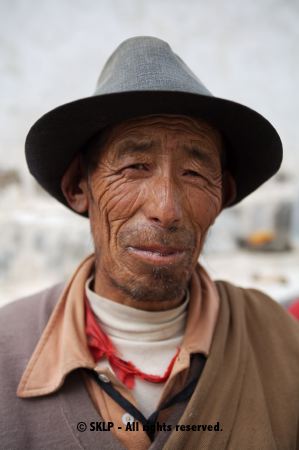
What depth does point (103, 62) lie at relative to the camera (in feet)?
21.4

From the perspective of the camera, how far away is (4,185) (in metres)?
5.06

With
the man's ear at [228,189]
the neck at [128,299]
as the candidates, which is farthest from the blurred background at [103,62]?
the neck at [128,299]

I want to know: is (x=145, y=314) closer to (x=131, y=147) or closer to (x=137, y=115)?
(x=131, y=147)

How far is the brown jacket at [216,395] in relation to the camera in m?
1.24

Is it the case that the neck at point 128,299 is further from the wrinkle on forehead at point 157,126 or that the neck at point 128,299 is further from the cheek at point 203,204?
the wrinkle on forehead at point 157,126

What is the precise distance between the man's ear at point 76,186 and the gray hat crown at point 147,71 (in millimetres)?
361

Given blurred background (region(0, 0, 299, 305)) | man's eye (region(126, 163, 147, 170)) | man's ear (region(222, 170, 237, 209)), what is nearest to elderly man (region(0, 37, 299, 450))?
man's eye (region(126, 163, 147, 170))

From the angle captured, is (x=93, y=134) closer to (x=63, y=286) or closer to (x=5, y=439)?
(x=63, y=286)

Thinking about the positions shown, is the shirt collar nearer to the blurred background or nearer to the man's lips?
the man's lips

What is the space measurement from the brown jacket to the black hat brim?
59 cm

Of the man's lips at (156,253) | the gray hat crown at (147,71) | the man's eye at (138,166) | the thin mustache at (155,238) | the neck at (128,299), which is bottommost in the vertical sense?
the neck at (128,299)

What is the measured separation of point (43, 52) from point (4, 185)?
2421 mm

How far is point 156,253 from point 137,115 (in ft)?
1.66

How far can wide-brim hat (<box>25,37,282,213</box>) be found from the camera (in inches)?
51.5
